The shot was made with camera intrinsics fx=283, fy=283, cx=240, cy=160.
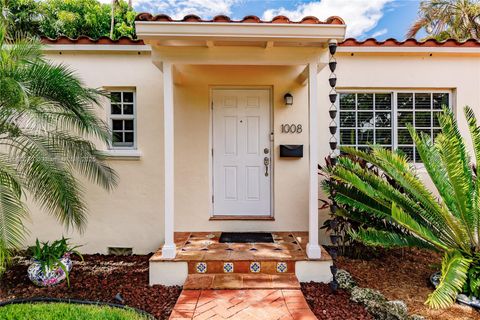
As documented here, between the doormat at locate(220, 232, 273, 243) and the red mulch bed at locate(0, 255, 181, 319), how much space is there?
1.26m

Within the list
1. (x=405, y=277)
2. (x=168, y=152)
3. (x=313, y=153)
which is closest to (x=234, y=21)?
(x=168, y=152)

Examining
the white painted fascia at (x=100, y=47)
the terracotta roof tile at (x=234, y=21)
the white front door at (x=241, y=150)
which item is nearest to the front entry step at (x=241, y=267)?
the white front door at (x=241, y=150)

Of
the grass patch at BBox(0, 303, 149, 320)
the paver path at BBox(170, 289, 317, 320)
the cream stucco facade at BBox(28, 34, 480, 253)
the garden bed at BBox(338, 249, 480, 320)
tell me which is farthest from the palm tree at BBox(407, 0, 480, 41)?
the grass patch at BBox(0, 303, 149, 320)

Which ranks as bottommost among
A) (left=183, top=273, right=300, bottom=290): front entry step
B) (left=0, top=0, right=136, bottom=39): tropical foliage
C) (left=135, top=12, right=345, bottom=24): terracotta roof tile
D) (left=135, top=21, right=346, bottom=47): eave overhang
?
(left=183, top=273, right=300, bottom=290): front entry step

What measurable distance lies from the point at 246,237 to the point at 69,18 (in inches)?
547

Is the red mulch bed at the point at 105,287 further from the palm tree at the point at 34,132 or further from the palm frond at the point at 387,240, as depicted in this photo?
the palm frond at the point at 387,240

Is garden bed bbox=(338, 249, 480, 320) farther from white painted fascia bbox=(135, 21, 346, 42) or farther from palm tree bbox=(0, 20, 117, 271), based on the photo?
palm tree bbox=(0, 20, 117, 271)

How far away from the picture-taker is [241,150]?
531cm

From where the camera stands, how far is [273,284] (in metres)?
3.70

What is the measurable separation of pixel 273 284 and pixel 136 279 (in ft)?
6.70

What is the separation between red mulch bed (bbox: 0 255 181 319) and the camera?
355 centimetres

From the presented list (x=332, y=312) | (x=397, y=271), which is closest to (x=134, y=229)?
(x=332, y=312)

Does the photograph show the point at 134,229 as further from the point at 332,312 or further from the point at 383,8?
the point at 383,8

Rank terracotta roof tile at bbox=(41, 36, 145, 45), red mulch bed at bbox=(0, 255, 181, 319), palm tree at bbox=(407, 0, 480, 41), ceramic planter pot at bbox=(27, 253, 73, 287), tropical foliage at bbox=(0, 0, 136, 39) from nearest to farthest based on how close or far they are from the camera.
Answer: red mulch bed at bbox=(0, 255, 181, 319) < ceramic planter pot at bbox=(27, 253, 73, 287) < terracotta roof tile at bbox=(41, 36, 145, 45) < palm tree at bbox=(407, 0, 480, 41) < tropical foliage at bbox=(0, 0, 136, 39)
